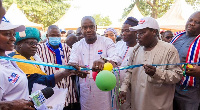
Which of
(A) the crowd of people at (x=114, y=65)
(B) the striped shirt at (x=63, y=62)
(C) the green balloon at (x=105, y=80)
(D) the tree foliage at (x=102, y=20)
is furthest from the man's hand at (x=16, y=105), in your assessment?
(D) the tree foliage at (x=102, y=20)

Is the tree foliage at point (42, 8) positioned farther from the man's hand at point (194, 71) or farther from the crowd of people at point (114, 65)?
the man's hand at point (194, 71)

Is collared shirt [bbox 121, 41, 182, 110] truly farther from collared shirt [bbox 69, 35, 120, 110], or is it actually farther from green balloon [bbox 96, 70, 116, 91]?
collared shirt [bbox 69, 35, 120, 110]

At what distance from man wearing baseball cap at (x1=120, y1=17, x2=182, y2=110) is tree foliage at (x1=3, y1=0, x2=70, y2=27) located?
23.4 m

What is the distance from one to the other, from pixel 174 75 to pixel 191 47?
745 mm

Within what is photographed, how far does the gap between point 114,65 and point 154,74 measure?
2.61 feet

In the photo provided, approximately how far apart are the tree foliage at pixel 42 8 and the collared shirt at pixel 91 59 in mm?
22395

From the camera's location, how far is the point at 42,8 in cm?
2398

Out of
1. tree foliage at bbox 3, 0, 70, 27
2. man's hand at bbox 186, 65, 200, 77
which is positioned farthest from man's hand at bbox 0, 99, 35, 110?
tree foliage at bbox 3, 0, 70, 27

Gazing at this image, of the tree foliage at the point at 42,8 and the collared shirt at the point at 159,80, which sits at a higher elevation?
the tree foliage at the point at 42,8

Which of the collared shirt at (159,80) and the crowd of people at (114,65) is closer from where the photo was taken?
the crowd of people at (114,65)

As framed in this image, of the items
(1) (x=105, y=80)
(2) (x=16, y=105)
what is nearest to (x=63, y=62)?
(1) (x=105, y=80)

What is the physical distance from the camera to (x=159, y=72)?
2508mm

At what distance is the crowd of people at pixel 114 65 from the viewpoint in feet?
6.01

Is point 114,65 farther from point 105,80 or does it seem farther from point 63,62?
point 63,62
